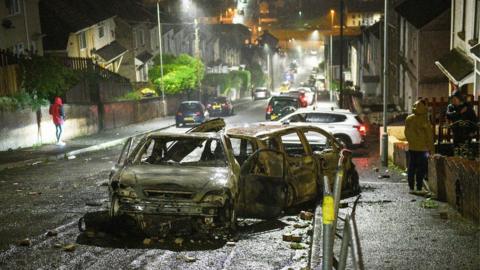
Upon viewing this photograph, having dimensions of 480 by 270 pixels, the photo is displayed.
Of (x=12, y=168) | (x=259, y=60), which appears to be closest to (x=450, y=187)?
(x=12, y=168)

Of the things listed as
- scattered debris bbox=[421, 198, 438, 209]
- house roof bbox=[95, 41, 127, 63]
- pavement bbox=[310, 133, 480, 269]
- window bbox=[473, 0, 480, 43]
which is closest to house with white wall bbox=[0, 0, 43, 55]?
house roof bbox=[95, 41, 127, 63]

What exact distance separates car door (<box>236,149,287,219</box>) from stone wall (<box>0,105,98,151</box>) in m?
14.0

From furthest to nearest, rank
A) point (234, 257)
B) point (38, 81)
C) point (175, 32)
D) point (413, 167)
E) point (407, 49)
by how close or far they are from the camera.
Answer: point (175, 32), point (407, 49), point (38, 81), point (413, 167), point (234, 257)

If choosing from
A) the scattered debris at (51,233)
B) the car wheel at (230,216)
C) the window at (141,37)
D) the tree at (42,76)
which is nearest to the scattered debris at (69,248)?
the scattered debris at (51,233)

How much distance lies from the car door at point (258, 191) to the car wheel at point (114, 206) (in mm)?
1898

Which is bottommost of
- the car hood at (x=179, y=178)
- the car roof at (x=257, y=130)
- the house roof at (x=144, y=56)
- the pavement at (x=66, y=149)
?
the pavement at (x=66, y=149)

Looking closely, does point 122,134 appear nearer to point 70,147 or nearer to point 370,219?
point 70,147

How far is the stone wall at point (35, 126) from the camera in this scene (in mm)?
20156

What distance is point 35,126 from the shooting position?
22.0 meters

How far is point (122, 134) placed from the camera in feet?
88.9

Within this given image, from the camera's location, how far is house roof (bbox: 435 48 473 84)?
19.2m

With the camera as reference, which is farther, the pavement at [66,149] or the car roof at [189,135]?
the pavement at [66,149]

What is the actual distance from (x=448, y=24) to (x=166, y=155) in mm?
22738

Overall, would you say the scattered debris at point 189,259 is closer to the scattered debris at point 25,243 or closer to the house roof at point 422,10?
the scattered debris at point 25,243
